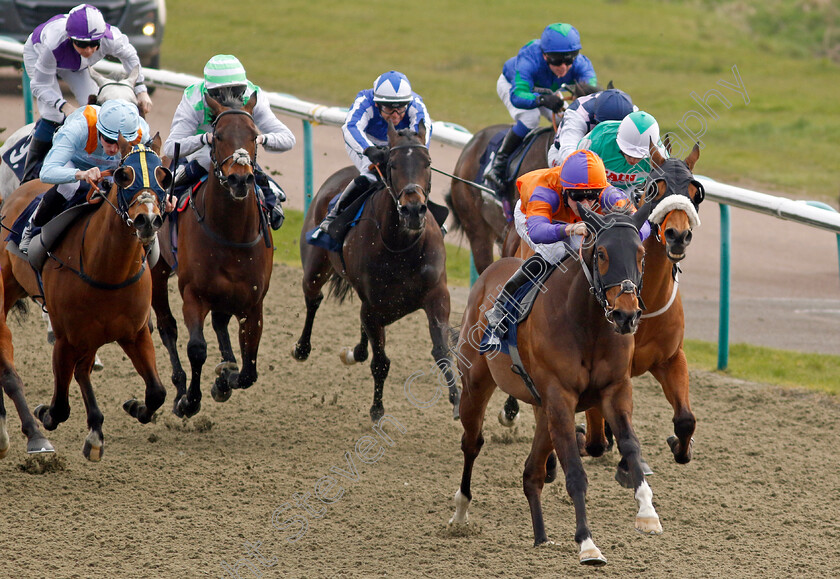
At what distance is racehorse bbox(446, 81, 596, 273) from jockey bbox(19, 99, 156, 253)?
9.73 feet

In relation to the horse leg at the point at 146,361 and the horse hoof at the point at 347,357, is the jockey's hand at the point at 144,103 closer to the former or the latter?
the horse leg at the point at 146,361

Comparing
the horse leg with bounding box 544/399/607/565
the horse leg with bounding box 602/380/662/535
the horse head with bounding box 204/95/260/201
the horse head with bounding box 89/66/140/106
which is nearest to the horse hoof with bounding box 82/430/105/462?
the horse head with bounding box 204/95/260/201

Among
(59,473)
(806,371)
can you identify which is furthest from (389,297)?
(806,371)

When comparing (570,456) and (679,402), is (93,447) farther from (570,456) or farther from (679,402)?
(679,402)

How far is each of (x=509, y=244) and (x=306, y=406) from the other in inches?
64.2

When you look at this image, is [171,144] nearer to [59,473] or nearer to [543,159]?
[59,473]

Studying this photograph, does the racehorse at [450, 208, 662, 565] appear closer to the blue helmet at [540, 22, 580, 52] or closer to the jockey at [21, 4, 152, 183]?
the blue helmet at [540, 22, 580, 52]

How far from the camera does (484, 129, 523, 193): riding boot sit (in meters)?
8.13

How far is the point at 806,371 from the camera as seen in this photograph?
8.20m

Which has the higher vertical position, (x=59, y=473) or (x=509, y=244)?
(x=509, y=244)

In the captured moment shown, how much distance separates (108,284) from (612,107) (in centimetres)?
281

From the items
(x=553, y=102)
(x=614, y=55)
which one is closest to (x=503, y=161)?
(x=553, y=102)

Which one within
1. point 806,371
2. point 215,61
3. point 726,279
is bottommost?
point 806,371

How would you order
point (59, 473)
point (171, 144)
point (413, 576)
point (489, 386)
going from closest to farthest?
1. point (413, 576)
2. point (489, 386)
3. point (59, 473)
4. point (171, 144)
